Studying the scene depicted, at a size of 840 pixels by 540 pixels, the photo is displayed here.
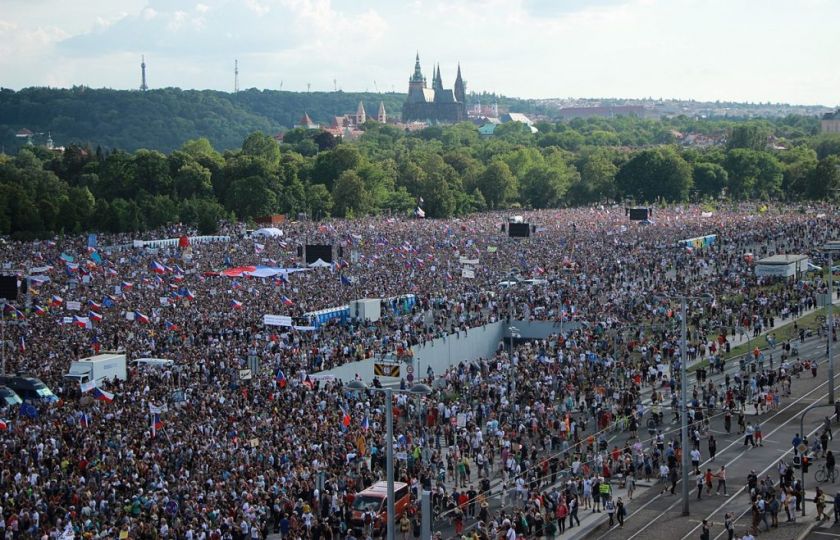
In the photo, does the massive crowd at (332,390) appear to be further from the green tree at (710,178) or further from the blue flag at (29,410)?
the green tree at (710,178)

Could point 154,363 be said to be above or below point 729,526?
below

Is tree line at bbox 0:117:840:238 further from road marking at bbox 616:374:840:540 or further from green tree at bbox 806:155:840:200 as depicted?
road marking at bbox 616:374:840:540

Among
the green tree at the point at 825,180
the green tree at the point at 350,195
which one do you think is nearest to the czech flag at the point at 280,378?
the green tree at the point at 350,195

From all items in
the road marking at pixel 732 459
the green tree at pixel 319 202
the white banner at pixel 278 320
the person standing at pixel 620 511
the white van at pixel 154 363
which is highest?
the white banner at pixel 278 320

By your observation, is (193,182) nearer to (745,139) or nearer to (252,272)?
(252,272)

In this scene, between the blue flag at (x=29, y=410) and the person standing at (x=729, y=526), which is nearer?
the person standing at (x=729, y=526)

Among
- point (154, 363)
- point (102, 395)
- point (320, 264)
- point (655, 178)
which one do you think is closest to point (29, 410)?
point (102, 395)

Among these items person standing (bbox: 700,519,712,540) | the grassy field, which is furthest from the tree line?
person standing (bbox: 700,519,712,540)

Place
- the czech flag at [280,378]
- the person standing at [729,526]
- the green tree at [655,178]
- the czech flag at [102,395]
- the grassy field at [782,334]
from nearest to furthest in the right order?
the person standing at [729,526], the czech flag at [102,395], the czech flag at [280,378], the grassy field at [782,334], the green tree at [655,178]
